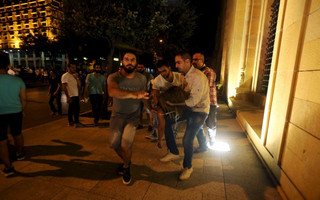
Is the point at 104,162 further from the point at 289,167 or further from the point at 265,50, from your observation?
the point at 265,50

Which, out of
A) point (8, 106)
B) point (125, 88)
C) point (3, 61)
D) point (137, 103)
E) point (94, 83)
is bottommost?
point (8, 106)

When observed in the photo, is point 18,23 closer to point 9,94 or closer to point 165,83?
point 9,94

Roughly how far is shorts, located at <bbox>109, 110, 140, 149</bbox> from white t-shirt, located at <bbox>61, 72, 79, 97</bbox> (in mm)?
3248

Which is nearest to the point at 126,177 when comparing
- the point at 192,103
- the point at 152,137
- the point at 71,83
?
the point at 192,103

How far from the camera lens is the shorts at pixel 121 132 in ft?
8.78

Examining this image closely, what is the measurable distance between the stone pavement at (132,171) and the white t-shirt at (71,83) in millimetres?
1520

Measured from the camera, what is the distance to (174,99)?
2855 millimetres

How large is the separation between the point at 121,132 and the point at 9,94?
205 cm

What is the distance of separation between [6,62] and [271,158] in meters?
4.97

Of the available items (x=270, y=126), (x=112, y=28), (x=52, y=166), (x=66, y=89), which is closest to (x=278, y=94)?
(x=270, y=126)

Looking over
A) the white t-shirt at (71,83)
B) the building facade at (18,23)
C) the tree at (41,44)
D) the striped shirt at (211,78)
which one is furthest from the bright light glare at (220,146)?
the building facade at (18,23)

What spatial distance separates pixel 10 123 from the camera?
3031 millimetres

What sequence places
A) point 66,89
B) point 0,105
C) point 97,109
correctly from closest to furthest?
1. point 0,105
2. point 66,89
3. point 97,109

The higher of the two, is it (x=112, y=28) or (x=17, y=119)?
(x=112, y=28)
